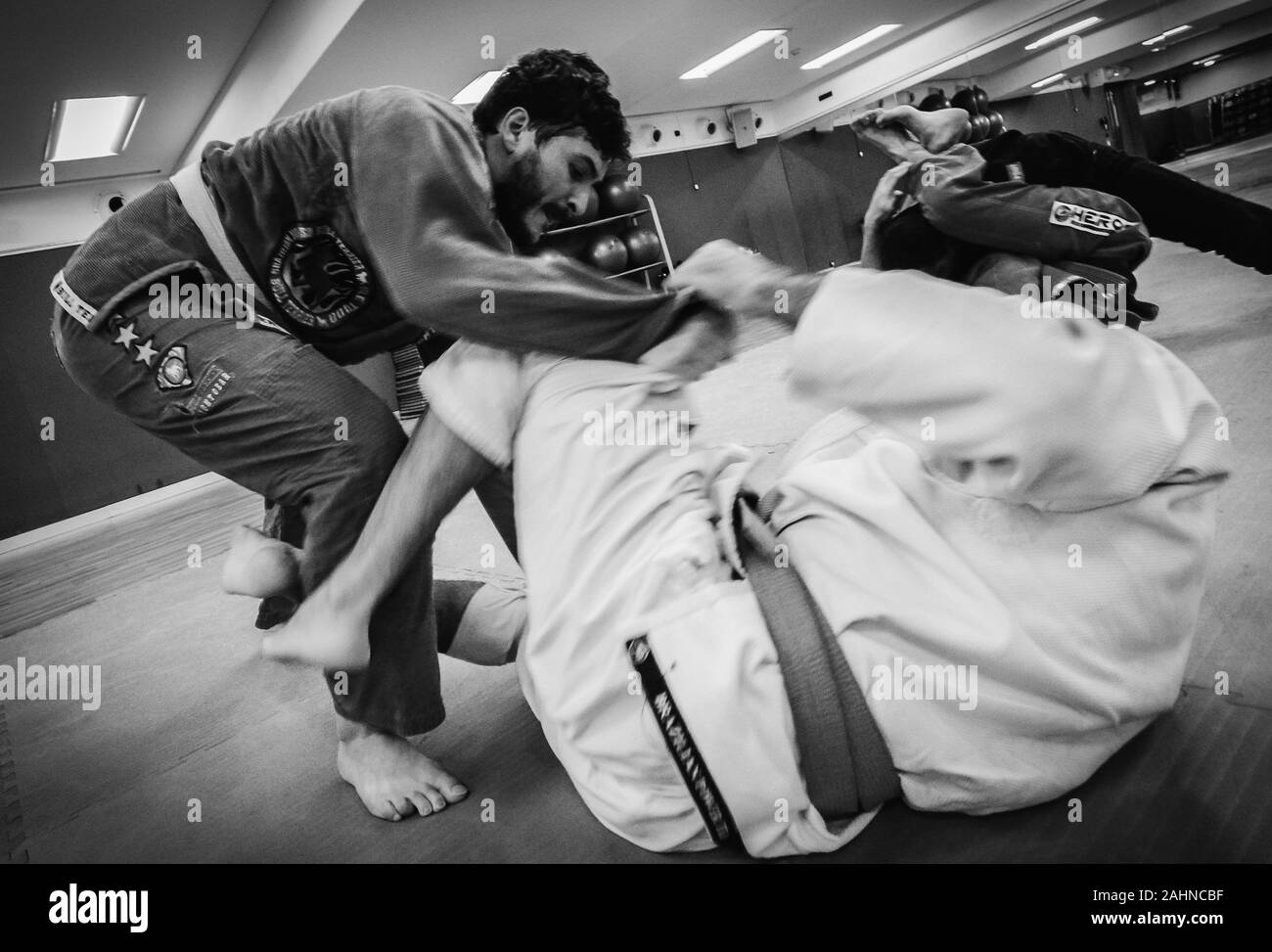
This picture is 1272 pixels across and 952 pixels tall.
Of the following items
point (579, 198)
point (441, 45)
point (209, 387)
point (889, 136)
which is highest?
point (441, 45)

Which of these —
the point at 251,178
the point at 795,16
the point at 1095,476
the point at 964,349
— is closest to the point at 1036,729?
the point at 1095,476

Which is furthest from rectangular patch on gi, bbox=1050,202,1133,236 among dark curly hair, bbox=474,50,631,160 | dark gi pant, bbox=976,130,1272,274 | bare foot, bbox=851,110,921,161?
dark curly hair, bbox=474,50,631,160

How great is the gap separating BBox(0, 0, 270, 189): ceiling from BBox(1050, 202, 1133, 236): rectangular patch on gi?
12.4 ft

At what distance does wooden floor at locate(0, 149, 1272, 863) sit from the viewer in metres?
0.81

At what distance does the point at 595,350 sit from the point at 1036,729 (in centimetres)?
67

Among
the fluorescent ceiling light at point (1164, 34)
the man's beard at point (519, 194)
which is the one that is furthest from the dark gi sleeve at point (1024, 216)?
the man's beard at point (519, 194)

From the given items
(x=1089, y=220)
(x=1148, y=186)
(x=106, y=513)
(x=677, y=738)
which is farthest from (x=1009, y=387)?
(x=106, y=513)

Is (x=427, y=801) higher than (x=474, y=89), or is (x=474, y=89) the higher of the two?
(x=474, y=89)

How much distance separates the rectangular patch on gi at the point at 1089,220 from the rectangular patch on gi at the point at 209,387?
9.04 ft

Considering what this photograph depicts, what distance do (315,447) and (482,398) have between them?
1.46 feet

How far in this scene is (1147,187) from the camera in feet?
9.30

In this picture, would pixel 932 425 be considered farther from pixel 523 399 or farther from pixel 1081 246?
pixel 1081 246

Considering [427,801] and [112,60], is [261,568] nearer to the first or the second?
[427,801]

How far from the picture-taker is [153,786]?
141 cm
